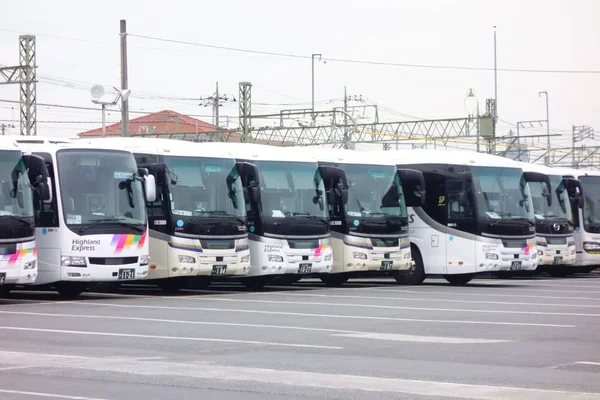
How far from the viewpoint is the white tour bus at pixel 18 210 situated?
21.4 metres

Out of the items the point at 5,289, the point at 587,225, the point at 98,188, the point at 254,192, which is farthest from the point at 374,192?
the point at 587,225

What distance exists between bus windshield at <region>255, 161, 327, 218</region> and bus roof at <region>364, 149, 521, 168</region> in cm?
314

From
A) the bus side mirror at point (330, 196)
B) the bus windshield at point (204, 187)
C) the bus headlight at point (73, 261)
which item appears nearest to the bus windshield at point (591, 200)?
the bus side mirror at point (330, 196)

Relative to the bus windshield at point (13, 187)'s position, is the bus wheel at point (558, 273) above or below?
below

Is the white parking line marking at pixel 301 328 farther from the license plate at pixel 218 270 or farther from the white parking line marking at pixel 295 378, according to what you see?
the license plate at pixel 218 270

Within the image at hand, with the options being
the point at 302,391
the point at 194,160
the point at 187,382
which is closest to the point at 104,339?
Result: the point at 187,382

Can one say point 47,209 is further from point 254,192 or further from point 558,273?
point 558,273

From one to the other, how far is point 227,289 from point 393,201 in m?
4.44

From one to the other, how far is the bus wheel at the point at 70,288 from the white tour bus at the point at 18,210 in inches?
82.9

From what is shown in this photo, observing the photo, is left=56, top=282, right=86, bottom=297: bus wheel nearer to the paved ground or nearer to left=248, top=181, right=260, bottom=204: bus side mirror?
the paved ground

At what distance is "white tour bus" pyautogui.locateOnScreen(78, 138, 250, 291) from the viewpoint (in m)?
24.6

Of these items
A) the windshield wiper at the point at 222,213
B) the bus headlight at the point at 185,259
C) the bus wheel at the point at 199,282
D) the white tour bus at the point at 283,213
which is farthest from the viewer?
the bus wheel at the point at 199,282

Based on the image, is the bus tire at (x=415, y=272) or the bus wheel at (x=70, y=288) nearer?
the bus wheel at (x=70, y=288)

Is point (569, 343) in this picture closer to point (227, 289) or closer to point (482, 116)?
point (227, 289)
